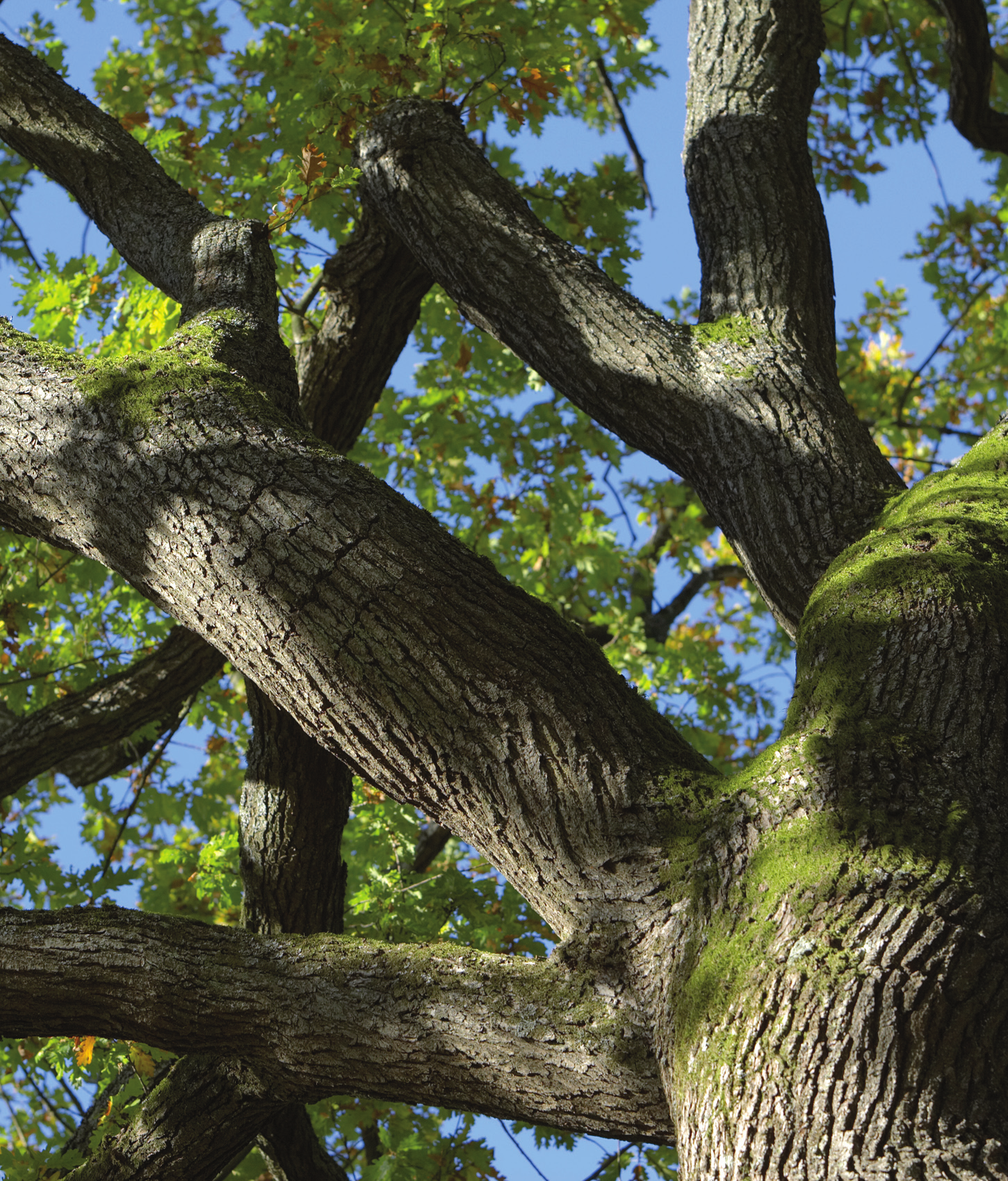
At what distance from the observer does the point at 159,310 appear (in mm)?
4855

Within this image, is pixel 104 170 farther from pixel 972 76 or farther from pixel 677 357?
pixel 972 76

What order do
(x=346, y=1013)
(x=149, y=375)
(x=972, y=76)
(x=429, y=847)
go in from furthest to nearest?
(x=429, y=847) < (x=972, y=76) < (x=149, y=375) < (x=346, y=1013)

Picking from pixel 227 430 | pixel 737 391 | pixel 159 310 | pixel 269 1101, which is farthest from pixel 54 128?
→ pixel 269 1101

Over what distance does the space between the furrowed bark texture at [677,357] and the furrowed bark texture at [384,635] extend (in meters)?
0.83

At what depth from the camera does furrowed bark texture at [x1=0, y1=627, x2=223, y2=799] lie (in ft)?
14.6

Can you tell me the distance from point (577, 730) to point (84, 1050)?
2.56 m

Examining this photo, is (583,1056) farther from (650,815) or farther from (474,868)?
(474,868)

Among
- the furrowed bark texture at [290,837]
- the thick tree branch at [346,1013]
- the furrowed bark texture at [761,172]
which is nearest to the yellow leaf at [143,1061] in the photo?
the furrowed bark texture at [290,837]

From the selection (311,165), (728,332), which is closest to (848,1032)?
(728,332)

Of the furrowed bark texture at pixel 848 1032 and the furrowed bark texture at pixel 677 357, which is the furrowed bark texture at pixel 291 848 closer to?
the furrowed bark texture at pixel 677 357

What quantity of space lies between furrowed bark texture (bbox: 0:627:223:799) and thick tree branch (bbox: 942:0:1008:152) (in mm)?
4299

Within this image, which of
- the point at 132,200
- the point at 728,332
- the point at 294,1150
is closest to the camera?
the point at 728,332

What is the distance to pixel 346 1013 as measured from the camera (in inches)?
80.4

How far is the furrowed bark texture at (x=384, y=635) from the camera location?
2.05 meters
